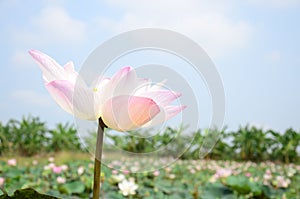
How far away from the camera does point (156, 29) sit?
1.76 ft

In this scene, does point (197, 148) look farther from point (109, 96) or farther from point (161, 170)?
point (109, 96)

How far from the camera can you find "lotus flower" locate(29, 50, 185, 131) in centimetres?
50

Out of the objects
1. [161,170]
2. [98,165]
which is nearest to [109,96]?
[98,165]

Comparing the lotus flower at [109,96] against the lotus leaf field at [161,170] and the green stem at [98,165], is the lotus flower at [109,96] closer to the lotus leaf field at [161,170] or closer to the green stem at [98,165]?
the green stem at [98,165]

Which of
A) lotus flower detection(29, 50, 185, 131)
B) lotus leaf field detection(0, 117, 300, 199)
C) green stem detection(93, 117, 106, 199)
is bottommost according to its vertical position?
green stem detection(93, 117, 106, 199)

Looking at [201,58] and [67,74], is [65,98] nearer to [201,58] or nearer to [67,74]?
[67,74]

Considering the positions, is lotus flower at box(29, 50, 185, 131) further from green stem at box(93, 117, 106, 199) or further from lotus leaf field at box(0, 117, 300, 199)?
lotus leaf field at box(0, 117, 300, 199)

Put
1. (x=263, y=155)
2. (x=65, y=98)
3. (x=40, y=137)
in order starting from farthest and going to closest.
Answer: (x=263, y=155) < (x=40, y=137) < (x=65, y=98)

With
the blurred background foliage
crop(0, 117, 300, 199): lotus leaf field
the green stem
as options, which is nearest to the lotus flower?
the green stem

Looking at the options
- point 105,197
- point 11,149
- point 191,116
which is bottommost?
point 191,116

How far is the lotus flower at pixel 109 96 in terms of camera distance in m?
0.50

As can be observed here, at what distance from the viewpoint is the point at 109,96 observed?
51 centimetres

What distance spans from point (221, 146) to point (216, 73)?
6.59 metres

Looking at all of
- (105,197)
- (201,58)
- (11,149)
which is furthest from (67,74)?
(11,149)
